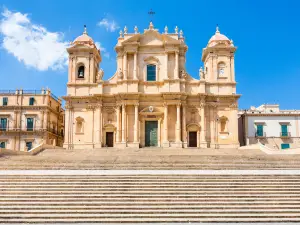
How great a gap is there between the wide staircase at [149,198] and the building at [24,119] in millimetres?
27015

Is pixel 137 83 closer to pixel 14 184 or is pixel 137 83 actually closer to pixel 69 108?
pixel 69 108

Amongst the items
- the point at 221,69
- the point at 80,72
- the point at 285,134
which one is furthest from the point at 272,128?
the point at 80,72

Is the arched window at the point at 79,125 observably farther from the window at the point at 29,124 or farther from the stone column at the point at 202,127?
the stone column at the point at 202,127

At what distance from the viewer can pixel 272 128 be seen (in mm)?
44250

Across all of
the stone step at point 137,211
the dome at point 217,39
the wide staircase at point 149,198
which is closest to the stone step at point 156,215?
the wide staircase at point 149,198

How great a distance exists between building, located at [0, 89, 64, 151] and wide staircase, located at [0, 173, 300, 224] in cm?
2702

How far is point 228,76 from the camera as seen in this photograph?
128ft

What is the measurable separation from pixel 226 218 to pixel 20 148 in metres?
36.3

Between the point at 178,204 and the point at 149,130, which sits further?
the point at 149,130

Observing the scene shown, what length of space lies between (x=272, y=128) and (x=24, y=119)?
32.5 metres

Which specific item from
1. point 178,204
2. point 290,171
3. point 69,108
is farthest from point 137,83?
point 178,204

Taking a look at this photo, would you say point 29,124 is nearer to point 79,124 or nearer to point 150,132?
point 79,124

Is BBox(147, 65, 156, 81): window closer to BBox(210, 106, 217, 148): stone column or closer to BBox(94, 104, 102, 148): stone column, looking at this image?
BBox(94, 104, 102, 148): stone column

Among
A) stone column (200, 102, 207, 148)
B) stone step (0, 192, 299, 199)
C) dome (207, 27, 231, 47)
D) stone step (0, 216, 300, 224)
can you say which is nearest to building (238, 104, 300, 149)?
stone column (200, 102, 207, 148)
